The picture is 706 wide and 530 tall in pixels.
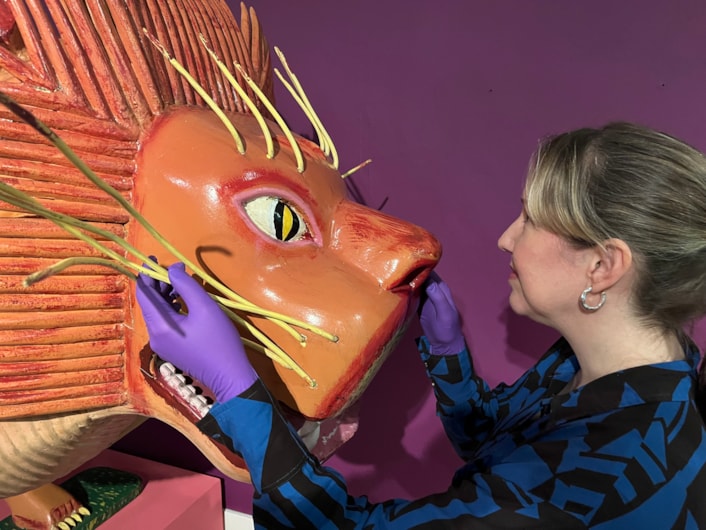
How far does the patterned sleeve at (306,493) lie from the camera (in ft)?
2.10

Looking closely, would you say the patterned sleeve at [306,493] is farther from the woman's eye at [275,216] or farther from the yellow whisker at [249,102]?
the yellow whisker at [249,102]

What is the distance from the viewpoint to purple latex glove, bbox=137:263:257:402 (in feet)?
2.12

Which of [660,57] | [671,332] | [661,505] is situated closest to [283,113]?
[660,57]

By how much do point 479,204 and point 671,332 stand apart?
50 centimetres

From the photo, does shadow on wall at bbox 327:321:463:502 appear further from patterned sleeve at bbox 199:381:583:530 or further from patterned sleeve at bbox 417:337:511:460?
patterned sleeve at bbox 199:381:583:530

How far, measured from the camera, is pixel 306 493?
2.15 ft

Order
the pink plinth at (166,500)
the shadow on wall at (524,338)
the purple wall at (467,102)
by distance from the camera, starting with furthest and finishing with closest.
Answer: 1. the pink plinth at (166,500)
2. the shadow on wall at (524,338)
3. the purple wall at (467,102)

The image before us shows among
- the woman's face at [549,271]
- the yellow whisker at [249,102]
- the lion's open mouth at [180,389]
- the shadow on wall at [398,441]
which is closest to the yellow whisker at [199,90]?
the yellow whisker at [249,102]

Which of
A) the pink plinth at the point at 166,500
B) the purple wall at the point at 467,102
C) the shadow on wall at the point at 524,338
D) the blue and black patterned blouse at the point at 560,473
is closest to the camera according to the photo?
the blue and black patterned blouse at the point at 560,473

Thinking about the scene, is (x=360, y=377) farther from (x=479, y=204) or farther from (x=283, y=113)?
(x=283, y=113)

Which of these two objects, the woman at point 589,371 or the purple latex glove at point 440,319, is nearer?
the woman at point 589,371

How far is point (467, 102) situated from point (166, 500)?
3.96 feet

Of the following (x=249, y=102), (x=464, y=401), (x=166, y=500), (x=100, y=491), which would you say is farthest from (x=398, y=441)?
(x=249, y=102)

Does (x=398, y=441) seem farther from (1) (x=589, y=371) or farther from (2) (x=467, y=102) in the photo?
(2) (x=467, y=102)
